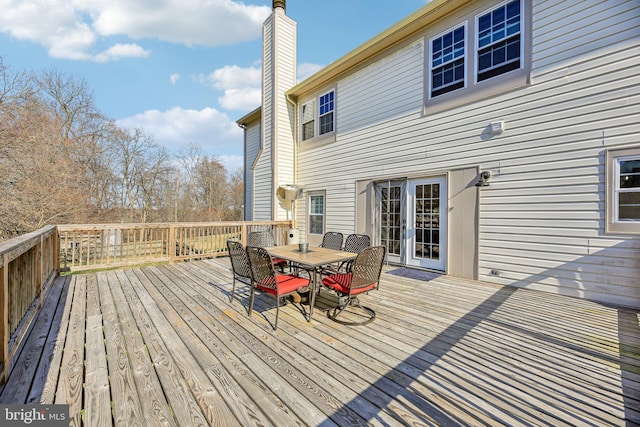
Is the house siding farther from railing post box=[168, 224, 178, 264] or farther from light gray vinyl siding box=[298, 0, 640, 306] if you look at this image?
light gray vinyl siding box=[298, 0, 640, 306]

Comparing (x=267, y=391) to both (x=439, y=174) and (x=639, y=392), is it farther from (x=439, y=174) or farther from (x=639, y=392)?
(x=439, y=174)

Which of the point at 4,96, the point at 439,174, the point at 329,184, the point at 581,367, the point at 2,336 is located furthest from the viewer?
the point at 329,184

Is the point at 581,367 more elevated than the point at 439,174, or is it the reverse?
the point at 439,174

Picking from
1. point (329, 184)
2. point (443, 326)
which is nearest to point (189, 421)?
point (443, 326)

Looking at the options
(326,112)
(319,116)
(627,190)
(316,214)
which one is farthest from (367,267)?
(319,116)

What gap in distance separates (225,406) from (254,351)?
0.68 meters

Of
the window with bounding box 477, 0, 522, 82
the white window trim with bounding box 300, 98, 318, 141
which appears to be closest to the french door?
the window with bounding box 477, 0, 522, 82

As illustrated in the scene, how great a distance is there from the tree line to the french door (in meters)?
9.27

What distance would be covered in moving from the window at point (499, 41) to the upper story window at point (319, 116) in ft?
11.9

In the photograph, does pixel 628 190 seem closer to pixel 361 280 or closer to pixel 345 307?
pixel 361 280

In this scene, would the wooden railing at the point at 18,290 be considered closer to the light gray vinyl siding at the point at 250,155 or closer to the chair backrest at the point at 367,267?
the chair backrest at the point at 367,267

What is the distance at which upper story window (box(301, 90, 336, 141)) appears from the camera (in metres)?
7.35

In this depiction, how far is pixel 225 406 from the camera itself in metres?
1.67

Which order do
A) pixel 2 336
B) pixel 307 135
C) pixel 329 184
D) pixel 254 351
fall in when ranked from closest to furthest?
1. pixel 2 336
2. pixel 254 351
3. pixel 329 184
4. pixel 307 135
